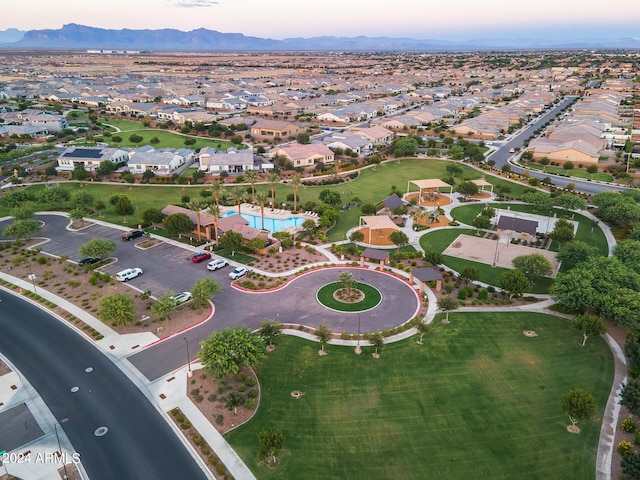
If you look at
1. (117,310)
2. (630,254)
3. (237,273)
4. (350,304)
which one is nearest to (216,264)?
(237,273)

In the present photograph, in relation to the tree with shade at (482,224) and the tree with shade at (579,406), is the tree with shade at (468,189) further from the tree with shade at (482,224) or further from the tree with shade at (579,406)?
the tree with shade at (579,406)

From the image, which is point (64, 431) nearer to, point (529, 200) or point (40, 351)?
point (40, 351)

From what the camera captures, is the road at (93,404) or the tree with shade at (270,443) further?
the road at (93,404)

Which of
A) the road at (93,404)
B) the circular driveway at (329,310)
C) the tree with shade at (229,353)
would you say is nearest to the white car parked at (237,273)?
the circular driveway at (329,310)

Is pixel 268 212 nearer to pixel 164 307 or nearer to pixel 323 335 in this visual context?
pixel 164 307

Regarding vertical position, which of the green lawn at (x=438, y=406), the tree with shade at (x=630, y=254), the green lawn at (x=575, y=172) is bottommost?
the green lawn at (x=438, y=406)

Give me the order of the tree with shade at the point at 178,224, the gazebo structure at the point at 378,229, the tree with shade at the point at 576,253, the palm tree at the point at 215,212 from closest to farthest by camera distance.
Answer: the tree with shade at the point at 576,253 → the palm tree at the point at 215,212 → the tree with shade at the point at 178,224 → the gazebo structure at the point at 378,229

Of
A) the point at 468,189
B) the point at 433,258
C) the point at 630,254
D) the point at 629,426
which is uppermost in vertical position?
the point at 630,254
